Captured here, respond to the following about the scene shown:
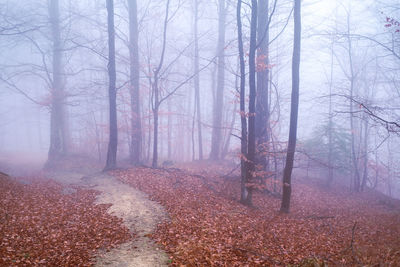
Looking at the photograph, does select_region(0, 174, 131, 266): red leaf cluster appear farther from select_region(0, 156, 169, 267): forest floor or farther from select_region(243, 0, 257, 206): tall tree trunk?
select_region(243, 0, 257, 206): tall tree trunk

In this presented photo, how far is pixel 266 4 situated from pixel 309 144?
43.3 ft

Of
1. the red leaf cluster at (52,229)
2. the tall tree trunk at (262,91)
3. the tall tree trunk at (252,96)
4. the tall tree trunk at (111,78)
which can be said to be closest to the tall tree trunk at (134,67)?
the tall tree trunk at (111,78)

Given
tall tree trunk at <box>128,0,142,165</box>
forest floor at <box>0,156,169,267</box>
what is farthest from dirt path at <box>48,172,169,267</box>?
tall tree trunk at <box>128,0,142,165</box>

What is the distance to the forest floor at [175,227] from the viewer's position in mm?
5809

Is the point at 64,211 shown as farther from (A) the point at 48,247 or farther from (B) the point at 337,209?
(B) the point at 337,209

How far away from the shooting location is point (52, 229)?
7109mm

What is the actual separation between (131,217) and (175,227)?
6.06 ft

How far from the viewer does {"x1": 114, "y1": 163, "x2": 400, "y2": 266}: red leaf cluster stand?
5996mm

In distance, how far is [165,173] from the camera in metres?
14.6

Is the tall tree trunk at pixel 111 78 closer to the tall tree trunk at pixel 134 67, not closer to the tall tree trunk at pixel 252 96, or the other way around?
the tall tree trunk at pixel 134 67

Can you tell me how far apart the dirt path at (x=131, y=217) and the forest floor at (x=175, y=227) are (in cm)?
3

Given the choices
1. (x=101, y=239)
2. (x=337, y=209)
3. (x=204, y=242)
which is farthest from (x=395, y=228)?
(x=101, y=239)

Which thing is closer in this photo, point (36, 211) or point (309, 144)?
point (36, 211)

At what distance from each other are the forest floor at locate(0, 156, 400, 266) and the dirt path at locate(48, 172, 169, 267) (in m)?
0.03
